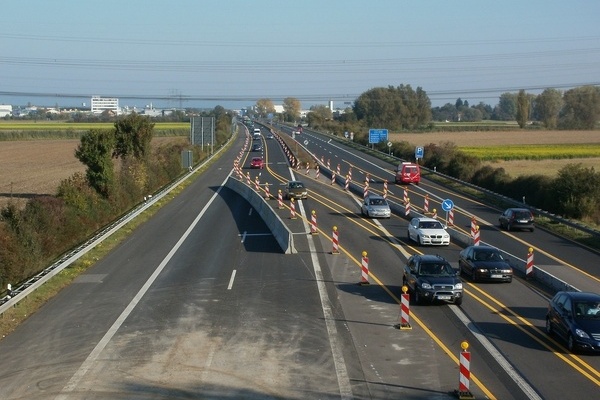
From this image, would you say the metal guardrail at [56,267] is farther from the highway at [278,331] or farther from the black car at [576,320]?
the black car at [576,320]

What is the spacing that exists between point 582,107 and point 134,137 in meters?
142

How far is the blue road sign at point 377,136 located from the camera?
100.0 m

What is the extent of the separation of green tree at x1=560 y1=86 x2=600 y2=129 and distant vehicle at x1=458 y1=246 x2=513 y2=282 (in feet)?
535

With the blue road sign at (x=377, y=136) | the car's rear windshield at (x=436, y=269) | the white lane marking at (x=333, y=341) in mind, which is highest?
the blue road sign at (x=377, y=136)

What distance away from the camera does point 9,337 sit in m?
19.8

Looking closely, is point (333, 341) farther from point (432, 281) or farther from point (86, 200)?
point (86, 200)

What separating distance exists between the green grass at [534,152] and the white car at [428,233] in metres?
53.8

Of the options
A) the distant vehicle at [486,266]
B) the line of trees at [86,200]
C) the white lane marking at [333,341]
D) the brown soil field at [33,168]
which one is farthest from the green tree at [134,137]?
the distant vehicle at [486,266]

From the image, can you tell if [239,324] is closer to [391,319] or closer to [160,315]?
[160,315]

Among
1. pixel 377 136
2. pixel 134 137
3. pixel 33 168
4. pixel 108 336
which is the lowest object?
pixel 33 168

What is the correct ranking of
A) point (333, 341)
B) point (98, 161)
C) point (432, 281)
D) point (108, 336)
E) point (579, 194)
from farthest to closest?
point (98, 161)
point (579, 194)
point (432, 281)
point (108, 336)
point (333, 341)

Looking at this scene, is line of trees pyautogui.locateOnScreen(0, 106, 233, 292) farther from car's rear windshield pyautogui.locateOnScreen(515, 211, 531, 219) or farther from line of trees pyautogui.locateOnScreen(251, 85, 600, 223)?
line of trees pyautogui.locateOnScreen(251, 85, 600, 223)

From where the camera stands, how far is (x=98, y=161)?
163ft

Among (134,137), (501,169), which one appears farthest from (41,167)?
(501,169)
